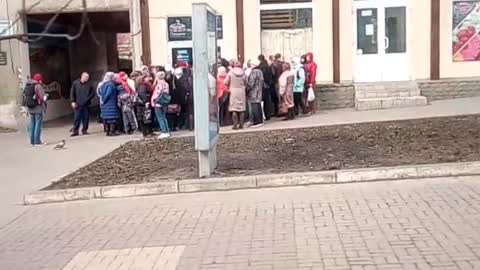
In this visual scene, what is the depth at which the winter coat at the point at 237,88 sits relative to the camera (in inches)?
625

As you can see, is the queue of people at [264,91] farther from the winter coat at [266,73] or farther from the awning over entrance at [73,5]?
the awning over entrance at [73,5]

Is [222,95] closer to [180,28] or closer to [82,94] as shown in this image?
[82,94]

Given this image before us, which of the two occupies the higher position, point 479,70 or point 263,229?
point 479,70

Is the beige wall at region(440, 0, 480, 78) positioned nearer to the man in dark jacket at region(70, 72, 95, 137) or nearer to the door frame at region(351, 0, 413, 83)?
the door frame at region(351, 0, 413, 83)

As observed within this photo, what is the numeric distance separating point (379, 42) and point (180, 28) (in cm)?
603

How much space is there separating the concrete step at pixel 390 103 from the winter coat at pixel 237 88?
4.31m

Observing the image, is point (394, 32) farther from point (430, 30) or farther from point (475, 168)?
point (475, 168)

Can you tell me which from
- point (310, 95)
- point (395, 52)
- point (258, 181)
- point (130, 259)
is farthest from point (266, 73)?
point (130, 259)

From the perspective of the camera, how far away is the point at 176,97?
53.9ft

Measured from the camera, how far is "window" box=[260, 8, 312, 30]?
20.1 meters

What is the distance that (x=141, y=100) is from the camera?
1598 cm

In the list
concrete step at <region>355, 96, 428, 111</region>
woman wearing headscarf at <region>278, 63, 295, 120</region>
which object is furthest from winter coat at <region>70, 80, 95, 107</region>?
concrete step at <region>355, 96, 428, 111</region>

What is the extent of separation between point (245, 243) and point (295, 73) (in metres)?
11.1

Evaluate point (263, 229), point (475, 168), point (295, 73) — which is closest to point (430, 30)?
point (295, 73)
